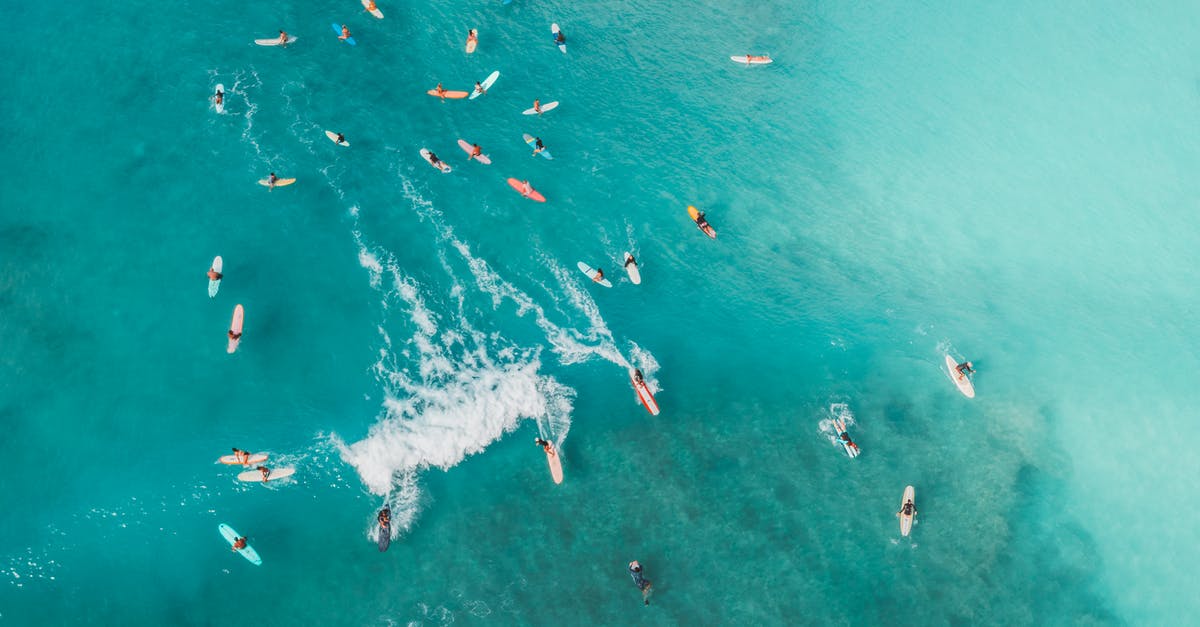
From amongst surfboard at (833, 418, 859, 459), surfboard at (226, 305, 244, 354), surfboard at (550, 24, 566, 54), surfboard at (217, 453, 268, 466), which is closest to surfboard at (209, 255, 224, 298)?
surfboard at (226, 305, 244, 354)

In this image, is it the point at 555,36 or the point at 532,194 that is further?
the point at 555,36

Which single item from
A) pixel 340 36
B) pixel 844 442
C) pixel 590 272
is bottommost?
pixel 844 442

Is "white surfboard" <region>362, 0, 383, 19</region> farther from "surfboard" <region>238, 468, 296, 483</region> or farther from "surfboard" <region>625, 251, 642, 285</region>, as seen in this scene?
"surfboard" <region>238, 468, 296, 483</region>

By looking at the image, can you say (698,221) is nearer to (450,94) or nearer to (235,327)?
(450,94)

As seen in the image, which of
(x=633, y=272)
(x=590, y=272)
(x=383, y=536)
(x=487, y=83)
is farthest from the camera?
(x=487, y=83)

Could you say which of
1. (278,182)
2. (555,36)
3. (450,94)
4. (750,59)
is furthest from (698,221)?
(278,182)

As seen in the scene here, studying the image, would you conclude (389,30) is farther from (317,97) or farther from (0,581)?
(0,581)

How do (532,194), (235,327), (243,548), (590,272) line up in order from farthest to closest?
(532,194), (590,272), (235,327), (243,548)
